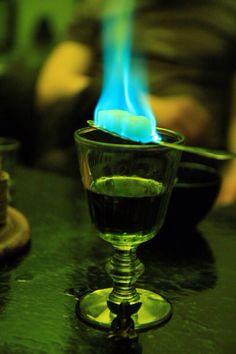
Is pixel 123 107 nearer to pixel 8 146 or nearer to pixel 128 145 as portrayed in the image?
pixel 128 145

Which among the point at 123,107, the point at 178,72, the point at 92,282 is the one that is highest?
the point at 123,107

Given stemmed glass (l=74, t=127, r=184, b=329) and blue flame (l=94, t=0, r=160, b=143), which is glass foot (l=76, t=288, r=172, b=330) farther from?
blue flame (l=94, t=0, r=160, b=143)

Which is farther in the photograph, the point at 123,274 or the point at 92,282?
the point at 92,282

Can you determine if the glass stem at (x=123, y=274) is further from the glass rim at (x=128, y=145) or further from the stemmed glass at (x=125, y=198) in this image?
the glass rim at (x=128, y=145)

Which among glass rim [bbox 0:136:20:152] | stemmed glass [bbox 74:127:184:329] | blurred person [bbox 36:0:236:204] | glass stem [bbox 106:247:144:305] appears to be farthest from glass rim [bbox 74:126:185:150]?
blurred person [bbox 36:0:236:204]

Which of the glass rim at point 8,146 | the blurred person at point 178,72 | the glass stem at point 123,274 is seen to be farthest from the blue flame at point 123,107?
the blurred person at point 178,72

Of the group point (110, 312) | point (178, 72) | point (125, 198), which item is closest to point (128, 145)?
point (125, 198)

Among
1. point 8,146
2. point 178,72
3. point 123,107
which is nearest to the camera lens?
point 123,107
